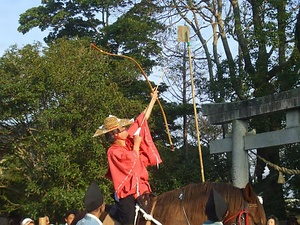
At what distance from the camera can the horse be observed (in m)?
4.83

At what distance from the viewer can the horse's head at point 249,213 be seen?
477 cm

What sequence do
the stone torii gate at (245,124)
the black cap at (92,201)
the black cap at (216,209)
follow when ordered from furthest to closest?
the stone torii gate at (245,124)
the black cap at (92,201)
the black cap at (216,209)

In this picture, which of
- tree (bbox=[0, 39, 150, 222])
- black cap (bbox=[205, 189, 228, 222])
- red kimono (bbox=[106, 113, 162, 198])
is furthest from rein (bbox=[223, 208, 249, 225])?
tree (bbox=[0, 39, 150, 222])

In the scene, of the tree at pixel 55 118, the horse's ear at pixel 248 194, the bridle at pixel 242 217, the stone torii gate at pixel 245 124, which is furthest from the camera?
the tree at pixel 55 118

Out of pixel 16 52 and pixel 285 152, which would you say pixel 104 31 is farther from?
pixel 285 152

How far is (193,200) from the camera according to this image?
511 centimetres

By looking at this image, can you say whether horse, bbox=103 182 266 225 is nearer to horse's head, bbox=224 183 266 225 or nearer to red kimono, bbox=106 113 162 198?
horse's head, bbox=224 183 266 225

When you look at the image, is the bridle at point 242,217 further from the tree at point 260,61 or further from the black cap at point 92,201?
the tree at point 260,61

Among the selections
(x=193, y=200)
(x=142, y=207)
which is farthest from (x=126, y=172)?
(x=193, y=200)

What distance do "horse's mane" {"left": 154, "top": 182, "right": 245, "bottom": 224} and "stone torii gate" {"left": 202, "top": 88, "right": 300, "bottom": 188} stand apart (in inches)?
172

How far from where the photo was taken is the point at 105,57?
743 inches

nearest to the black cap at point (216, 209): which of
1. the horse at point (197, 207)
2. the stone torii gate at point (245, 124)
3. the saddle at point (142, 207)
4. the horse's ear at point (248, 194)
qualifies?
the horse at point (197, 207)

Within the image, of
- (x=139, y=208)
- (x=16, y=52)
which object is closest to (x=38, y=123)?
(x=16, y=52)

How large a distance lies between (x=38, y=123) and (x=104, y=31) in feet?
26.7
